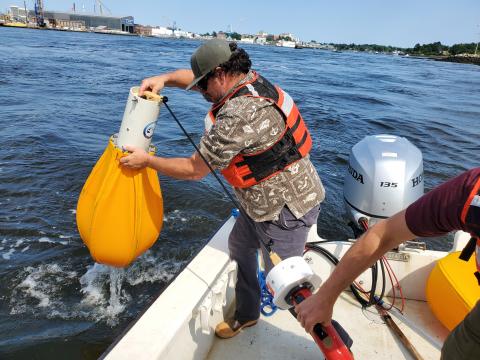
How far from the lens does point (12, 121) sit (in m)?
9.24

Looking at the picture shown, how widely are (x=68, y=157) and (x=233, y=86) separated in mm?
6341

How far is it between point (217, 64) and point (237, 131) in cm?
40

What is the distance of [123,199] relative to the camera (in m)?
2.62

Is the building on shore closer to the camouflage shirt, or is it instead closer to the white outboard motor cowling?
the white outboard motor cowling

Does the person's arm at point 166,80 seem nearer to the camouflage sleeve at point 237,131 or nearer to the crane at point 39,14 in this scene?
the camouflage sleeve at point 237,131

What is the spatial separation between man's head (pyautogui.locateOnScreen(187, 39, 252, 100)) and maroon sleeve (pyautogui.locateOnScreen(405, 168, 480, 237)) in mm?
1346

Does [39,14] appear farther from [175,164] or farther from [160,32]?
[175,164]

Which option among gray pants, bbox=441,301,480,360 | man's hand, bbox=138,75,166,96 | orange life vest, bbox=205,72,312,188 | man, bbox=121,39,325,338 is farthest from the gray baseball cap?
gray pants, bbox=441,301,480,360

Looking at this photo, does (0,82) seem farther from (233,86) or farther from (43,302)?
(233,86)

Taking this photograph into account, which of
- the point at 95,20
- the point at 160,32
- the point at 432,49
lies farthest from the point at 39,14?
the point at 432,49

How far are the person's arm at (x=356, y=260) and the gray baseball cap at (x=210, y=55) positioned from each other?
129 cm

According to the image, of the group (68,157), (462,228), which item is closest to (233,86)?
(462,228)

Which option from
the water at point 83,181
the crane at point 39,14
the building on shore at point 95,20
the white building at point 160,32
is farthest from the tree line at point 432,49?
the crane at point 39,14

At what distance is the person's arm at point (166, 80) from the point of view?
2699mm
